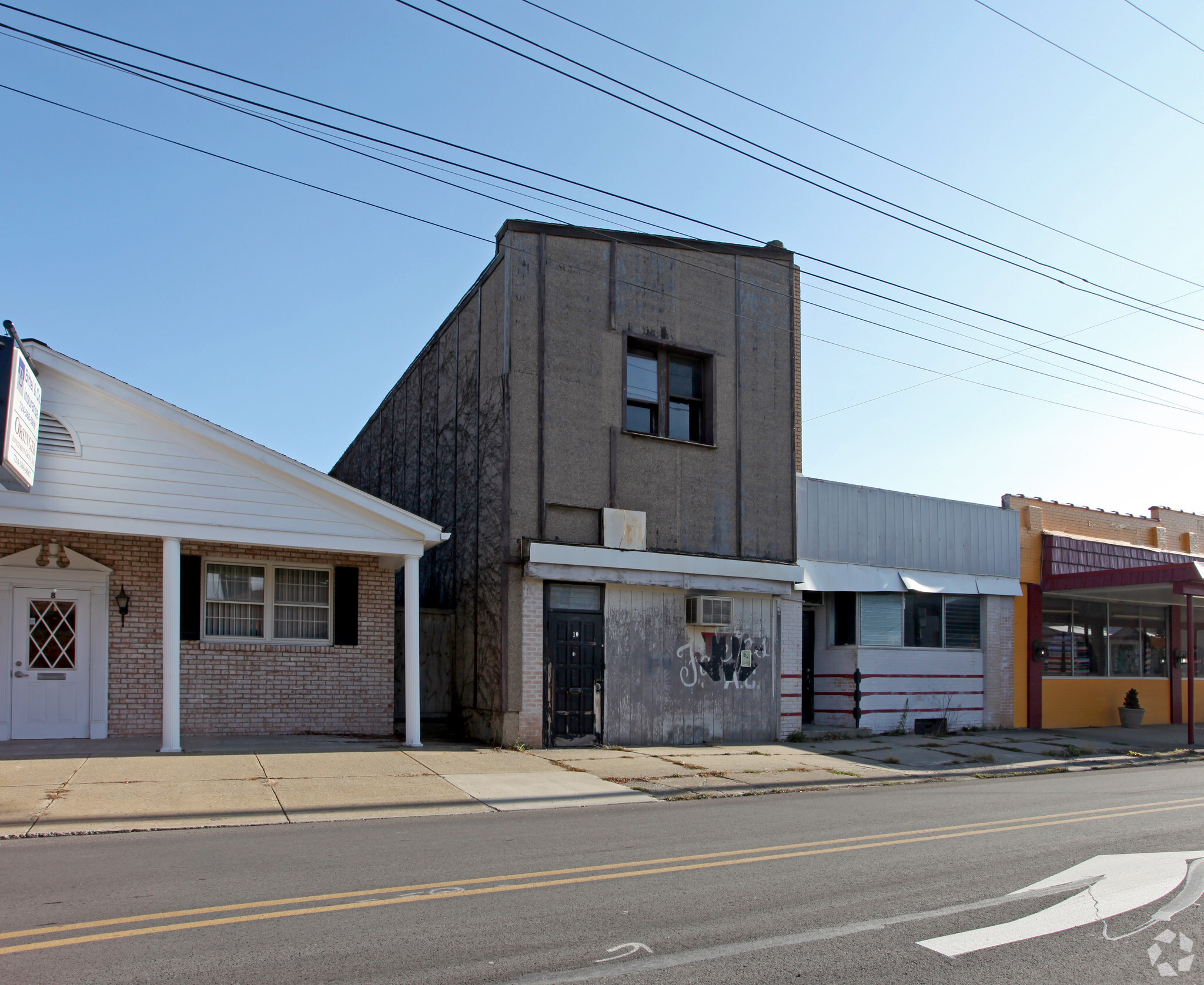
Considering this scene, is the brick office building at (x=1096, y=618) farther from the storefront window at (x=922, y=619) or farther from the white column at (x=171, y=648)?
the white column at (x=171, y=648)

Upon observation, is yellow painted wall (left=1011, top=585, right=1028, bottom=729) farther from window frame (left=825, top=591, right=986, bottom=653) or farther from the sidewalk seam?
the sidewalk seam

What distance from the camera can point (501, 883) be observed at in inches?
255

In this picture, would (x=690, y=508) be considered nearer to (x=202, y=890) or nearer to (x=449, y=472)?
(x=449, y=472)

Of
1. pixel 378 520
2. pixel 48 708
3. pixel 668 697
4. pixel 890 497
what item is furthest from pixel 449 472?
pixel 890 497

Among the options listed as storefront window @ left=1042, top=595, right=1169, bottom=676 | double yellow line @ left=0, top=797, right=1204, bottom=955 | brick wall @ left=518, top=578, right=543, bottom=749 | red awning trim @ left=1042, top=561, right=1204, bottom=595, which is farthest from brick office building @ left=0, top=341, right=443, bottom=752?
storefront window @ left=1042, top=595, right=1169, bottom=676

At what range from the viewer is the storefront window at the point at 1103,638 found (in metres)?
21.4

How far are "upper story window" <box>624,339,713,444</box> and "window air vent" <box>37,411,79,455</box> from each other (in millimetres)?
7965

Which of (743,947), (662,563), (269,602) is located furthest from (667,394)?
(743,947)

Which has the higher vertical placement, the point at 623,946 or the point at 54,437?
the point at 54,437

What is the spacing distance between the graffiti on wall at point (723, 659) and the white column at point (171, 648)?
7.63 meters

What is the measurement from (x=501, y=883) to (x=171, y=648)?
7.76 m

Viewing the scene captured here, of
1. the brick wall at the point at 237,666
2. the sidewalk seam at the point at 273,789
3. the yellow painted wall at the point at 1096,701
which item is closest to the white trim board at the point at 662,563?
the brick wall at the point at 237,666

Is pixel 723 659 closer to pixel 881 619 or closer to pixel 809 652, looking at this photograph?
pixel 809 652

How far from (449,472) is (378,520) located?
3690 millimetres
